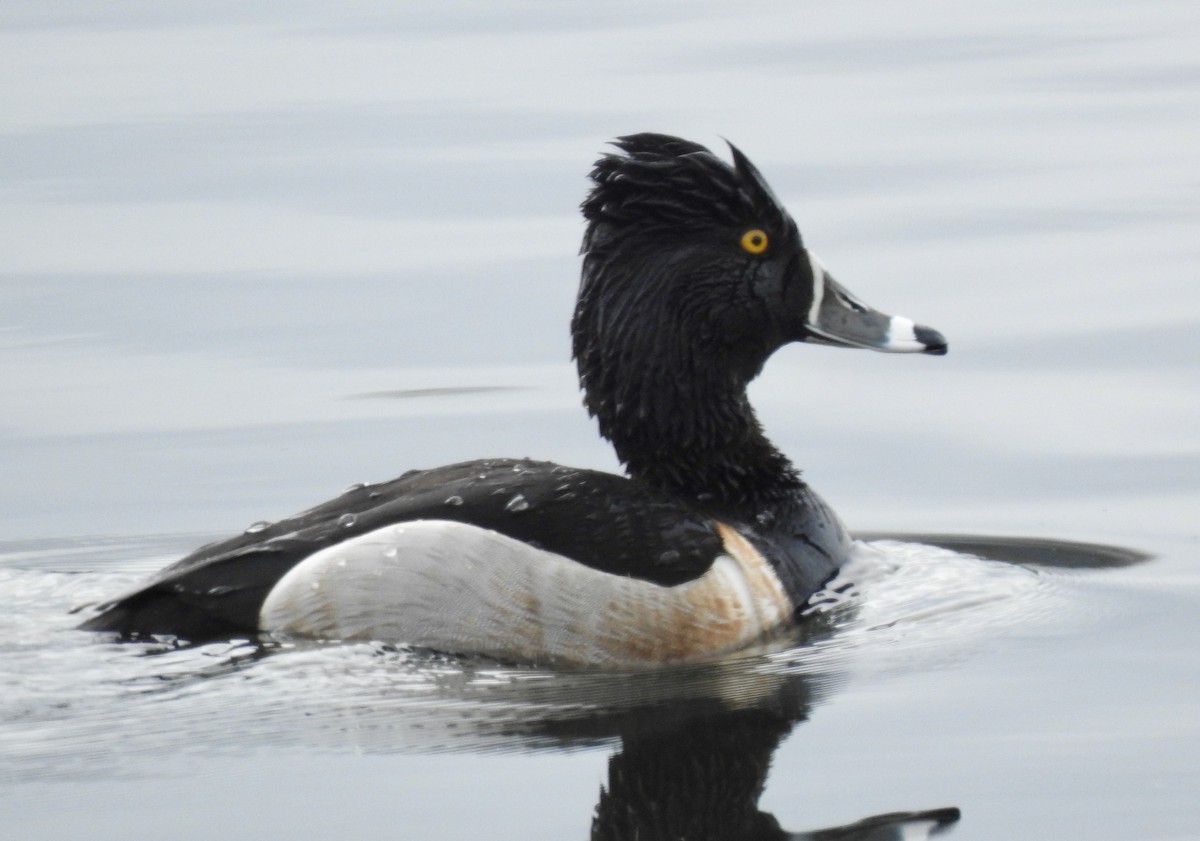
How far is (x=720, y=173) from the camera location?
790cm

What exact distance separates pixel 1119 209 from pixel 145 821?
8202 mm

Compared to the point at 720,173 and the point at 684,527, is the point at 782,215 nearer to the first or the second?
the point at 720,173

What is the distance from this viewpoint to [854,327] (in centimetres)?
836

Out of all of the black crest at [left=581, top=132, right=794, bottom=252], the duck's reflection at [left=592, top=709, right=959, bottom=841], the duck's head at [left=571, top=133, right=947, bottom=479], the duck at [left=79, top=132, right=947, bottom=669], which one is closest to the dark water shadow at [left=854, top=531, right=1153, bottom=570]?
the duck at [left=79, top=132, right=947, bottom=669]

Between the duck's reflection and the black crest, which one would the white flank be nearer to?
the duck's reflection

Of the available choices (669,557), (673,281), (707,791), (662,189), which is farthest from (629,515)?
(707,791)

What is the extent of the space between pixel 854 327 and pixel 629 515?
1.36 m

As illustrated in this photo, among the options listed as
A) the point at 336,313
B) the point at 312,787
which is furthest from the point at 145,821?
the point at 336,313

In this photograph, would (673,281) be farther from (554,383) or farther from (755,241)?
(554,383)

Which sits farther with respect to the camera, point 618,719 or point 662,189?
point 662,189

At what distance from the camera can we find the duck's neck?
792 cm

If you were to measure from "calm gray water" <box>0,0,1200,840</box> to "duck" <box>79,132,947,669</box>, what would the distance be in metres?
0.15

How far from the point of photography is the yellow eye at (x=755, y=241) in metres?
8.01

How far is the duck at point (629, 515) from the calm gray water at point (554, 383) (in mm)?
149
